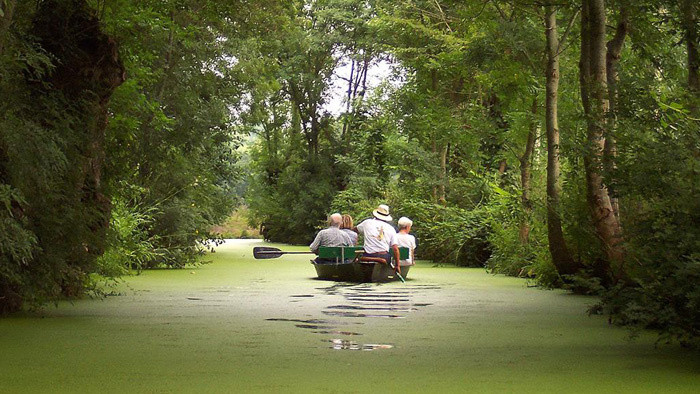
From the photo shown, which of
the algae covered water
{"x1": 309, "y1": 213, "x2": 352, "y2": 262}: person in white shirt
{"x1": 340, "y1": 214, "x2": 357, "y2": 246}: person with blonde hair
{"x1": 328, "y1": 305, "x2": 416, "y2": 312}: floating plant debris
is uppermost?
{"x1": 340, "y1": 214, "x2": 357, "y2": 246}: person with blonde hair

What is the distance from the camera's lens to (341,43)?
126 feet

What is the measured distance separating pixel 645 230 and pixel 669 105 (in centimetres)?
103

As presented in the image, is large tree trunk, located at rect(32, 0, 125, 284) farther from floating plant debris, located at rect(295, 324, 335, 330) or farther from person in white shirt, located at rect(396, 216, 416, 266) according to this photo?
person in white shirt, located at rect(396, 216, 416, 266)

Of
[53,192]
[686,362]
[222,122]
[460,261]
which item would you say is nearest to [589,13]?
[686,362]

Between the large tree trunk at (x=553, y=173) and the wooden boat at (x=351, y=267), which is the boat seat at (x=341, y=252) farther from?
the large tree trunk at (x=553, y=173)

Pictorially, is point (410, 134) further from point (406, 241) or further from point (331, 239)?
point (331, 239)

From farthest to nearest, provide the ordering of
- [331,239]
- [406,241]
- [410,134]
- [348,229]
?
[410,134] → [348,229] → [406,241] → [331,239]

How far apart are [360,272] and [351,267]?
19 cm

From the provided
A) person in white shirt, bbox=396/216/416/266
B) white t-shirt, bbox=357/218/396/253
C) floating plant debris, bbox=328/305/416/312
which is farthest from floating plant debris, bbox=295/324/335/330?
person in white shirt, bbox=396/216/416/266

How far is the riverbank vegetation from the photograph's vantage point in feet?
24.6

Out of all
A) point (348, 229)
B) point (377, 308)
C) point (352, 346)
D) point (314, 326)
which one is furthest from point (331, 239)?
point (352, 346)

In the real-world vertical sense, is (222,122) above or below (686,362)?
above

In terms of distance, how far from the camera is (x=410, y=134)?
2761 cm

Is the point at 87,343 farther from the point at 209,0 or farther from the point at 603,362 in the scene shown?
the point at 209,0
